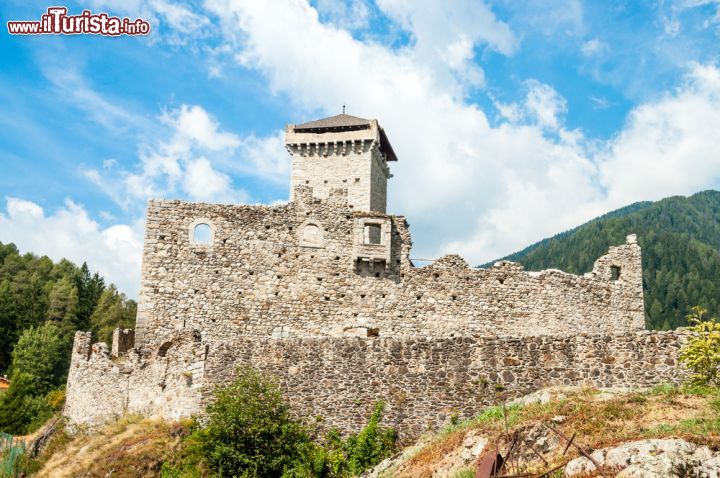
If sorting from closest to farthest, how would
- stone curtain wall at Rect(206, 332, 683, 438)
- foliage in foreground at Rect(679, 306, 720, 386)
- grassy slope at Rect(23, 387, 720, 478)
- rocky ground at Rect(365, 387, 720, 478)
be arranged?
1. rocky ground at Rect(365, 387, 720, 478)
2. grassy slope at Rect(23, 387, 720, 478)
3. foliage in foreground at Rect(679, 306, 720, 386)
4. stone curtain wall at Rect(206, 332, 683, 438)

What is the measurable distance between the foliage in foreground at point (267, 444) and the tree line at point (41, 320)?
1034 inches

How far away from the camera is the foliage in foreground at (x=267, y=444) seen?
16906mm

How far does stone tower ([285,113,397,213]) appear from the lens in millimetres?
40312

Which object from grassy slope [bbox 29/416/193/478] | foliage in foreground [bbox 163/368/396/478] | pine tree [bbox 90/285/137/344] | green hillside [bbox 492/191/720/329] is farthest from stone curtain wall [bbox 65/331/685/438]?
green hillside [bbox 492/191/720/329]

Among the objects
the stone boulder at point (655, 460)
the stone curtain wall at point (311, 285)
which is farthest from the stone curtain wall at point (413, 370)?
the stone boulder at point (655, 460)

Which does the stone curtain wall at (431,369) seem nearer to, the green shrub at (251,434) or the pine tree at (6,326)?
the green shrub at (251,434)

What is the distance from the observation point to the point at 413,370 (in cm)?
1755

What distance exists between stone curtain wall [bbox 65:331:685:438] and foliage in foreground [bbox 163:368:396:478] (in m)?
0.47

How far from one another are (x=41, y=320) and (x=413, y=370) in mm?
63722

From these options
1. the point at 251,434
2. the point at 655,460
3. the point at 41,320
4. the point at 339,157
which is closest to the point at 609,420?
the point at 655,460

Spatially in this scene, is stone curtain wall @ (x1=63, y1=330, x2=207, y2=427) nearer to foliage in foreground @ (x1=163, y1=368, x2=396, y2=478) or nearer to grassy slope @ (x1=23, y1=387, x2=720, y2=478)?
grassy slope @ (x1=23, y1=387, x2=720, y2=478)

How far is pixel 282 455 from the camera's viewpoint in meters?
17.2

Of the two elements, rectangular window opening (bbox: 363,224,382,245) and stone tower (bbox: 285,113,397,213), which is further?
stone tower (bbox: 285,113,397,213)

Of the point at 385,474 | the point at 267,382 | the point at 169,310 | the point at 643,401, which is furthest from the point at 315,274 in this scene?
the point at 643,401
